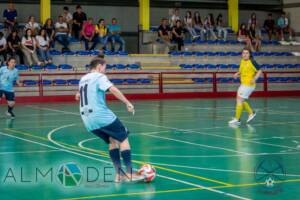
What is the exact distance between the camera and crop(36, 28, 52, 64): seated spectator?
1246 inches

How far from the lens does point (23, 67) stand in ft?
102

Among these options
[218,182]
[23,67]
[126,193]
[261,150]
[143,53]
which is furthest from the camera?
[143,53]

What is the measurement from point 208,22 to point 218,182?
31.4 meters

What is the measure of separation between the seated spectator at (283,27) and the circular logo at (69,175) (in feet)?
111

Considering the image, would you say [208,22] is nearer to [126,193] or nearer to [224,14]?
[224,14]

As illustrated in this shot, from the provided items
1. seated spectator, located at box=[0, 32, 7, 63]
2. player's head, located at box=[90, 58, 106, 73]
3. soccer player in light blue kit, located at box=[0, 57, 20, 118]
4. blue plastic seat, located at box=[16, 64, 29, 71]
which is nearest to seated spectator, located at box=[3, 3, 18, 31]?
seated spectator, located at box=[0, 32, 7, 63]

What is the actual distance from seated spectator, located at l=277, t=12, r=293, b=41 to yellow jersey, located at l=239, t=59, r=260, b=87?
25120 mm

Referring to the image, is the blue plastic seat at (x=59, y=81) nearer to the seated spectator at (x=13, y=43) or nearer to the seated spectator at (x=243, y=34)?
the seated spectator at (x=13, y=43)

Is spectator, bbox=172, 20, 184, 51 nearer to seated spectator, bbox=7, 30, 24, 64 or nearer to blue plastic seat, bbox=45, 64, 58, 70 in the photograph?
blue plastic seat, bbox=45, 64, 58, 70

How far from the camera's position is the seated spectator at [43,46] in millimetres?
31641

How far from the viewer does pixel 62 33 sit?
33469 millimetres

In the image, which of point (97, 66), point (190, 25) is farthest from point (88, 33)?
point (97, 66)

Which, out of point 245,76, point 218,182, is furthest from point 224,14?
point 218,182

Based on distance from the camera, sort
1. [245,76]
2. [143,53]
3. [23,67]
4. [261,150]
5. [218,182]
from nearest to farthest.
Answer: [218,182] < [261,150] < [245,76] < [23,67] < [143,53]
